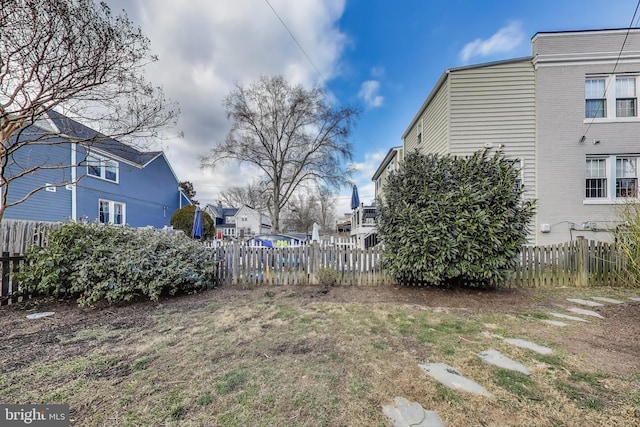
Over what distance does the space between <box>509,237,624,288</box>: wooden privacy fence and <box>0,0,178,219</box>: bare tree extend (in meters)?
8.88

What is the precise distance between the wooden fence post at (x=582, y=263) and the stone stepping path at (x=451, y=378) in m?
5.95

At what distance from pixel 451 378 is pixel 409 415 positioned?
73 cm

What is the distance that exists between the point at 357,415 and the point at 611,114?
11809 mm

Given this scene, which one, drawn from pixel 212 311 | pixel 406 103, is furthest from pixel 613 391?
pixel 406 103

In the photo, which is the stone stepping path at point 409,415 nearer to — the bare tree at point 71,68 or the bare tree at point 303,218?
Result: the bare tree at point 71,68

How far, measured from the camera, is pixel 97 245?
4957 mm

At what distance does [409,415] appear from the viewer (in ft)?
6.04

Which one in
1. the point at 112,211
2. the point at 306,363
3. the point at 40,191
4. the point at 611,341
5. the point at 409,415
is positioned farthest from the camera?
the point at 112,211

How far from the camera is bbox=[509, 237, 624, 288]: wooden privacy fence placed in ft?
19.9

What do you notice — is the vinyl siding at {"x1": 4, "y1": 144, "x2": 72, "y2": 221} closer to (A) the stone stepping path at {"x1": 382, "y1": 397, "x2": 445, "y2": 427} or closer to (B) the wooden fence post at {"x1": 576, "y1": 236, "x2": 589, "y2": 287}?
(A) the stone stepping path at {"x1": 382, "y1": 397, "x2": 445, "y2": 427}

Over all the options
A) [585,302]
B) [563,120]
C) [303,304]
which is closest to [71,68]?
[303,304]

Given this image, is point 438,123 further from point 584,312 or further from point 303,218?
point 303,218

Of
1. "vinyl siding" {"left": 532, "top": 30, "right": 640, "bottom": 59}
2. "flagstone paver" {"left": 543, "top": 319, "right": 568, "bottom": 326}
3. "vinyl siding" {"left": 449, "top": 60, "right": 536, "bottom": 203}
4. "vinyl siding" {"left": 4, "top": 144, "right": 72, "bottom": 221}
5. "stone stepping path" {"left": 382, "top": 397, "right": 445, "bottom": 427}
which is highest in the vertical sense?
"vinyl siding" {"left": 532, "top": 30, "right": 640, "bottom": 59}

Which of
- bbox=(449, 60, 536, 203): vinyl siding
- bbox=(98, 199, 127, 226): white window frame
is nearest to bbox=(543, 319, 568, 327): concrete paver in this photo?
bbox=(449, 60, 536, 203): vinyl siding
